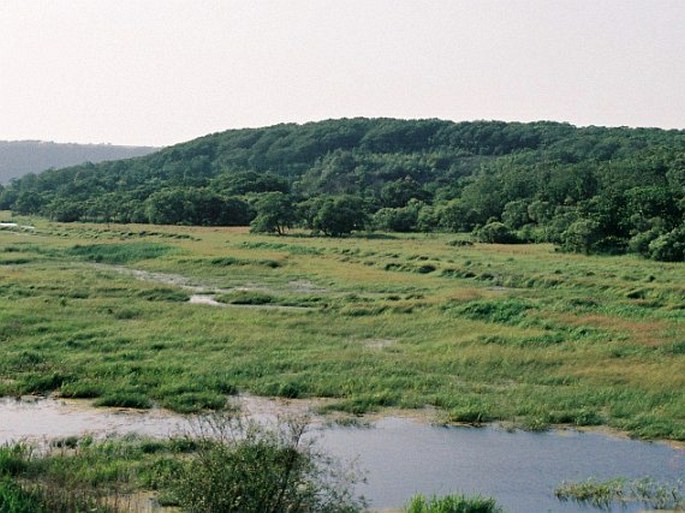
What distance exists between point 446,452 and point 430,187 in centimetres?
11595

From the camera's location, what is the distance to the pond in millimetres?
16578

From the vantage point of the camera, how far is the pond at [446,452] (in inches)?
653

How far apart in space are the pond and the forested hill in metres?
37.8

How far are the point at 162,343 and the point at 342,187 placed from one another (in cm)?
11221

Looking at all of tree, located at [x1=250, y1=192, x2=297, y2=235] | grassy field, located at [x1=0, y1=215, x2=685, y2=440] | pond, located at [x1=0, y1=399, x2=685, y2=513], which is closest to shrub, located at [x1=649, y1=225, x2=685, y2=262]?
grassy field, located at [x1=0, y1=215, x2=685, y2=440]

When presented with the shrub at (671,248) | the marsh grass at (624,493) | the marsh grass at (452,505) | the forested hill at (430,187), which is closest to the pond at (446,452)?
Result: the marsh grass at (624,493)

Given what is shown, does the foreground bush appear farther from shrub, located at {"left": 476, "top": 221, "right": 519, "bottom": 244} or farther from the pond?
shrub, located at {"left": 476, "top": 221, "right": 519, "bottom": 244}

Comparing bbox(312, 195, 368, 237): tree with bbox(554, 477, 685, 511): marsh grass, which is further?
bbox(312, 195, 368, 237): tree

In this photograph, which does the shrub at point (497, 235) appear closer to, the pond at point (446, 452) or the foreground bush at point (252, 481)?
the pond at point (446, 452)

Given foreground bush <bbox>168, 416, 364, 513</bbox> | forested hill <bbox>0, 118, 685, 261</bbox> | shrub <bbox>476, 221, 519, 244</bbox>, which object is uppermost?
forested hill <bbox>0, 118, 685, 261</bbox>

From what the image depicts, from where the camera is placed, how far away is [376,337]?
102ft

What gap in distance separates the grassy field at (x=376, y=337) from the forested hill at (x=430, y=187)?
10365mm

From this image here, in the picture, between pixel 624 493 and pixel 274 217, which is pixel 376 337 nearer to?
pixel 624 493

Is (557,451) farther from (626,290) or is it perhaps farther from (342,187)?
(342,187)
